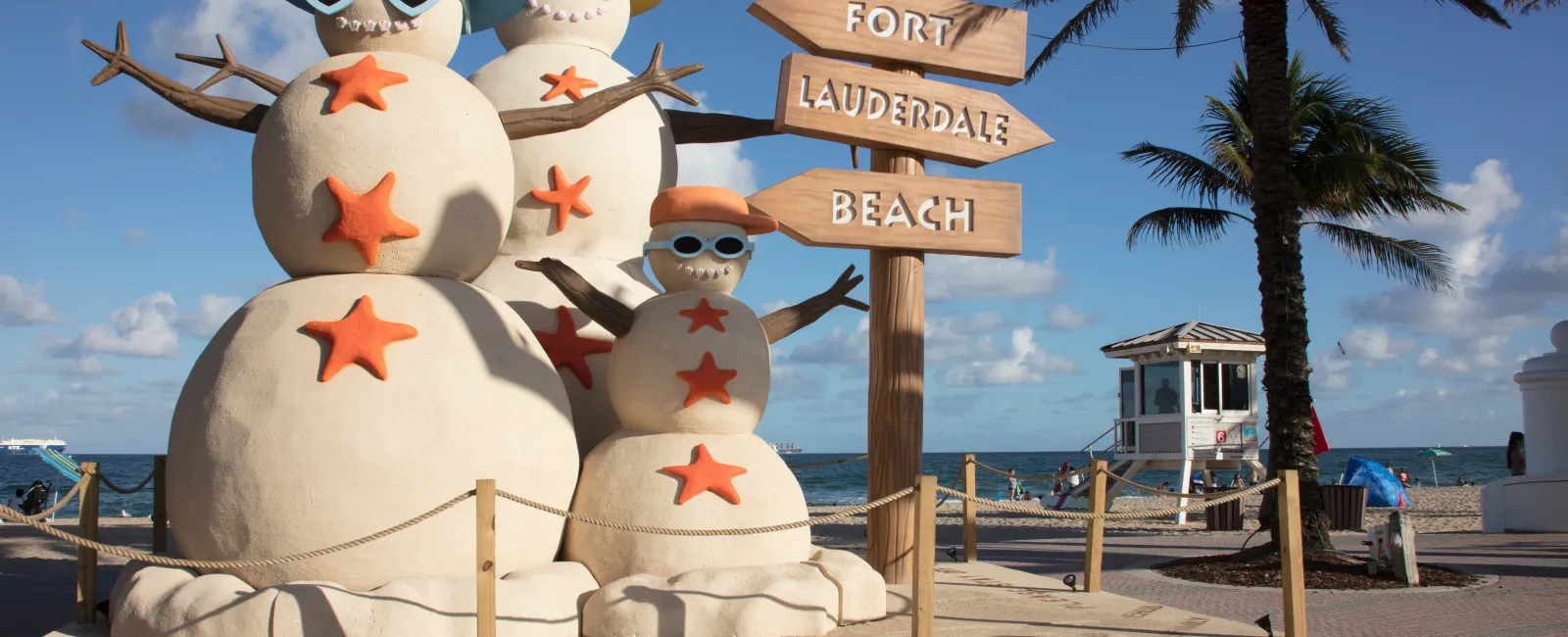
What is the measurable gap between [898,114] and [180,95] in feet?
14.0

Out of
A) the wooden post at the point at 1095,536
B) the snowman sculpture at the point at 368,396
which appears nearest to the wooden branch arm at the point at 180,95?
the snowman sculpture at the point at 368,396

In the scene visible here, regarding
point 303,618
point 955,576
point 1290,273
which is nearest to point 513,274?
point 303,618

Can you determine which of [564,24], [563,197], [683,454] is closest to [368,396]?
[683,454]

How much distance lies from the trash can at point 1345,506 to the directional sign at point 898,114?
12.2 m

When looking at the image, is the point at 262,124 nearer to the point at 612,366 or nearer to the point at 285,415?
the point at 285,415

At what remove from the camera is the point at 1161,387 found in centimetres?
2017

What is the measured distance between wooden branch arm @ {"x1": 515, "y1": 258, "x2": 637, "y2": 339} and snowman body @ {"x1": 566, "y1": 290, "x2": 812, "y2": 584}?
10 cm

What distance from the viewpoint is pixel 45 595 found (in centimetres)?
962

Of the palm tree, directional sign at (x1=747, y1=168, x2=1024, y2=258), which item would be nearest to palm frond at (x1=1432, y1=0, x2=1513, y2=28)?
the palm tree

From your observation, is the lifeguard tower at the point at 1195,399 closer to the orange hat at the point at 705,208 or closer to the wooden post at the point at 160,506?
the orange hat at the point at 705,208

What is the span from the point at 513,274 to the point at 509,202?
115 centimetres

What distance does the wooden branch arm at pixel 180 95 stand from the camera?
6820 mm

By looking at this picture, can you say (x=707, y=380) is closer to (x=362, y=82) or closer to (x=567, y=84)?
(x=362, y=82)

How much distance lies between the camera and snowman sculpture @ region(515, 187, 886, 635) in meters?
6.12
